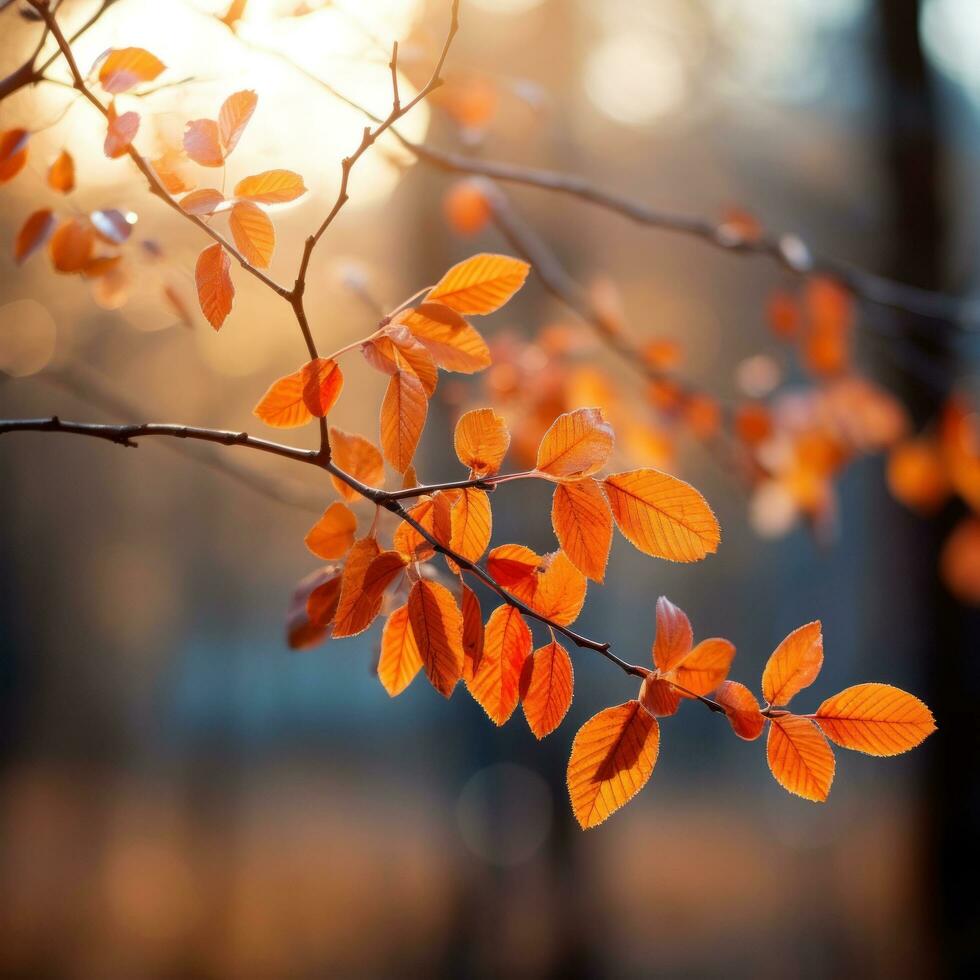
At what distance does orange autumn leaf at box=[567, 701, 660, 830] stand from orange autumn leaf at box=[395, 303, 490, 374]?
0.20 meters

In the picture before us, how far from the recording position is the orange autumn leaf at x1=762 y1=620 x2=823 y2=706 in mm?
413

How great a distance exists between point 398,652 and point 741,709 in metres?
0.18

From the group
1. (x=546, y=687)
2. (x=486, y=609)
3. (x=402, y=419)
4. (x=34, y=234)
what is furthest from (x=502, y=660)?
(x=486, y=609)

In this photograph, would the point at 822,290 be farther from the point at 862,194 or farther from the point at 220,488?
the point at 220,488

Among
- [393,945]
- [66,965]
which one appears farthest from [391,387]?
[66,965]

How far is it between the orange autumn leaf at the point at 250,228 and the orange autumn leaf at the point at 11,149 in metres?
0.24

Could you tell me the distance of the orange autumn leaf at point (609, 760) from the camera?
0.39m

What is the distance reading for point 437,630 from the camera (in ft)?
1.31

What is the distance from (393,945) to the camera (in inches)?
142

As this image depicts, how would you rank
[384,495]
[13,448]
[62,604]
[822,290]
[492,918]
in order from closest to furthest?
[384,495], [822,290], [492,918], [13,448], [62,604]

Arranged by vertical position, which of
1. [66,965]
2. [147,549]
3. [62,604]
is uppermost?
[147,549]

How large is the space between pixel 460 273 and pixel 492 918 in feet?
11.7

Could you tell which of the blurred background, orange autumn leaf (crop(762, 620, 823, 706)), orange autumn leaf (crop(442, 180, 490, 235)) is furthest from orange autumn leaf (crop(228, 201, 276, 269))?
the blurred background

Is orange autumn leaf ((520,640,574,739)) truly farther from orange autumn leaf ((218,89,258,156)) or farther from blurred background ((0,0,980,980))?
blurred background ((0,0,980,980))
